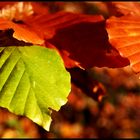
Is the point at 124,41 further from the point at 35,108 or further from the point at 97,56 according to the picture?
the point at 35,108

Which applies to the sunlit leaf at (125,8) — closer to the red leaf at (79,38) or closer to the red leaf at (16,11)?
the red leaf at (79,38)

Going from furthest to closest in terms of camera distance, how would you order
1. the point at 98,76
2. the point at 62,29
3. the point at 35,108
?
the point at 98,76
the point at 62,29
the point at 35,108

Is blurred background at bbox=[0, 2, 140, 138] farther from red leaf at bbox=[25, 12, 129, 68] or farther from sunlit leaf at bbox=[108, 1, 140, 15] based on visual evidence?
red leaf at bbox=[25, 12, 129, 68]

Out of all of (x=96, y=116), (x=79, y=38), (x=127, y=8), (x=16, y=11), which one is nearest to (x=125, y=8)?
(x=127, y=8)

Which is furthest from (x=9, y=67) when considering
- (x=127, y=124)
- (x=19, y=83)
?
(x=127, y=124)

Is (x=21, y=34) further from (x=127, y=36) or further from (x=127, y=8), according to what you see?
(x=127, y=8)

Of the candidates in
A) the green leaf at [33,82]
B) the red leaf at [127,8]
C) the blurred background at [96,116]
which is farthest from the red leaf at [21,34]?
the blurred background at [96,116]
